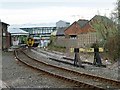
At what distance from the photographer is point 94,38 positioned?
37531mm

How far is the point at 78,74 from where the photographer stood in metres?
15.2

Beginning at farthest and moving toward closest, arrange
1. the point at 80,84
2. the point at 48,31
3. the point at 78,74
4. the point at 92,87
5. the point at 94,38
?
the point at 48,31
the point at 94,38
the point at 78,74
the point at 80,84
the point at 92,87

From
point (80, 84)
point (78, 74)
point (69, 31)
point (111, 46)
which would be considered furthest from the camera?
point (69, 31)

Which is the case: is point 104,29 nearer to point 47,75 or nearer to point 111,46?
point 111,46

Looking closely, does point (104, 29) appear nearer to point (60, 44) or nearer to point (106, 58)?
point (106, 58)

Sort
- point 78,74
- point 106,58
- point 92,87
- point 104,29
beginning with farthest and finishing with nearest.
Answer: point 104,29
point 106,58
point 78,74
point 92,87

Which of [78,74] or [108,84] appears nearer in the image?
[108,84]

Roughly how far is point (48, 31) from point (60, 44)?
76.2 metres

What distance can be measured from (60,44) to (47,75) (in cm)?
4196

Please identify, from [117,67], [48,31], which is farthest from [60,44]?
[48,31]

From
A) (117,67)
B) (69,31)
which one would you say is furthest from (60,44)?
(117,67)

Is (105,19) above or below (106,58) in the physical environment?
above

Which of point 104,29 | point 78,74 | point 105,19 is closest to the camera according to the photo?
point 78,74

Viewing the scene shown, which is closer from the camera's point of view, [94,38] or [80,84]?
[80,84]
